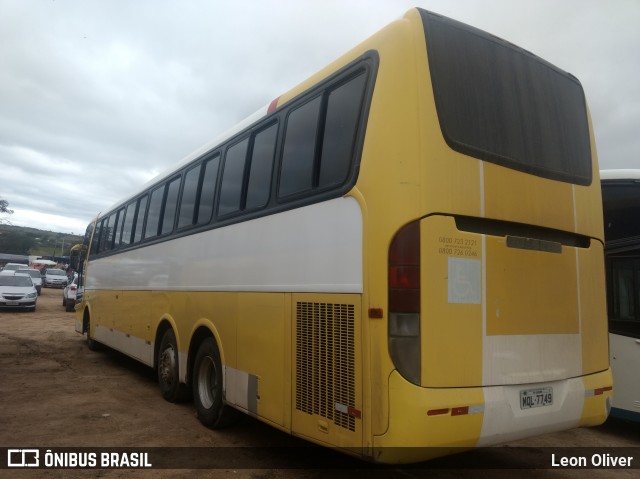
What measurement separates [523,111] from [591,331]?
6.45ft

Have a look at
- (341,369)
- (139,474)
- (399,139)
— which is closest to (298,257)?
(341,369)

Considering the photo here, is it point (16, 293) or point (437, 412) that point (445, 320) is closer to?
point (437, 412)

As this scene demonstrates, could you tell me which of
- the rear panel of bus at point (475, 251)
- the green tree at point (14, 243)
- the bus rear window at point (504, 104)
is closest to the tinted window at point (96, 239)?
the rear panel of bus at point (475, 251)

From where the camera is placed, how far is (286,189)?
4695 millimetres

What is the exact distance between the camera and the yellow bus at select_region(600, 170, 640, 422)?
6.20 meters

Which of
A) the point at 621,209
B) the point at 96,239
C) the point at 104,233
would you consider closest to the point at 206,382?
the point at 621,209

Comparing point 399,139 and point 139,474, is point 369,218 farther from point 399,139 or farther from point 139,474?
point 139,474

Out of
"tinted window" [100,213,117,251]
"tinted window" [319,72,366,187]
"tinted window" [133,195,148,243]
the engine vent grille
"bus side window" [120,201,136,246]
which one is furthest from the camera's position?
"tinted window" [100,213,117,251]

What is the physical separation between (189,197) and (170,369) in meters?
2.43

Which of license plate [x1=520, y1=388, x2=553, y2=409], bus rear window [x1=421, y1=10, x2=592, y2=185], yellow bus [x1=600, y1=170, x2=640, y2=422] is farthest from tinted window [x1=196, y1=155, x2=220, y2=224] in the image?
yellow bus [x1=600, y1=170, x2=640, y2=422]

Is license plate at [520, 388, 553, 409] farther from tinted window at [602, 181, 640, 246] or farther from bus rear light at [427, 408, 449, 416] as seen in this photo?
tinted window at [602, 181, 640, 246]

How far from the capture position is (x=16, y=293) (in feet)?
76.0

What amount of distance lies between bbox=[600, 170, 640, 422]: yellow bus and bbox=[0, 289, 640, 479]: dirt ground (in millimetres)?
683

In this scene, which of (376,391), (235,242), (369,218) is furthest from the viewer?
(235,242)
